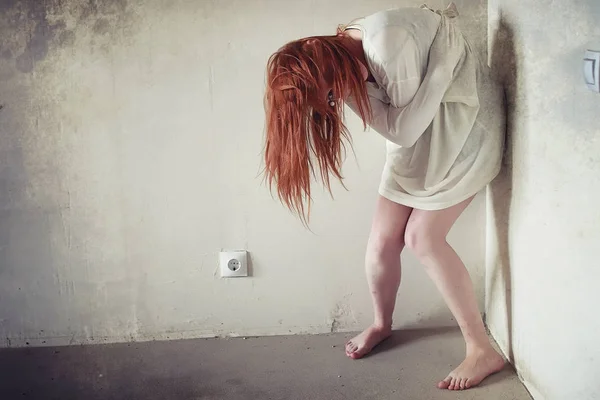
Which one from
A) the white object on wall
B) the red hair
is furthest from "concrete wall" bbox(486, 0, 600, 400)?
the red hair

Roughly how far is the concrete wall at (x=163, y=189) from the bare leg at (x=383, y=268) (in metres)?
0.12

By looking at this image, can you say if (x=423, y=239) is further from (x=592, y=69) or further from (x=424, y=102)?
(x=592, y=69)

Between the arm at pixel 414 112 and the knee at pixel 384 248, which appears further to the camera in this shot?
the knee at pixel 384 248

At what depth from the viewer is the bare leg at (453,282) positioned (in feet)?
5.73

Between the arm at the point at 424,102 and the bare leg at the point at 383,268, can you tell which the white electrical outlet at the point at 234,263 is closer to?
the bare leg at the point at 383,268

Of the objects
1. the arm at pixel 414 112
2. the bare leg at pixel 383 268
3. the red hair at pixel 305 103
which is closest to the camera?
the red hair at pixel 305 103

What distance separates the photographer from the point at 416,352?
193 centimetres

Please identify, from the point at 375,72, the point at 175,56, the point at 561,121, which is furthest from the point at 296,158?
the point at 175,56

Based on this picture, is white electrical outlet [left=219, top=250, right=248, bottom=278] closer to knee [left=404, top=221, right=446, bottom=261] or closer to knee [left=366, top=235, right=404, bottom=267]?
knee [left=366, top=235, right=404, bottom=267]

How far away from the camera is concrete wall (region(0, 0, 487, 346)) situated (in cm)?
194

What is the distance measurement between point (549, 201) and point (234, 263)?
0.97 metres

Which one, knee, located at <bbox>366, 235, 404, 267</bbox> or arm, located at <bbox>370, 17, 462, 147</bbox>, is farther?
knee, located at <bbox>366, 235, 404, 267</bbox>

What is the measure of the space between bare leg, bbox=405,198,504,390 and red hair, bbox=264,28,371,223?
0.37 meters

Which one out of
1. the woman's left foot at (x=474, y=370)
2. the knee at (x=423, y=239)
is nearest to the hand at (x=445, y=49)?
the knee at (x=423, y=239)
